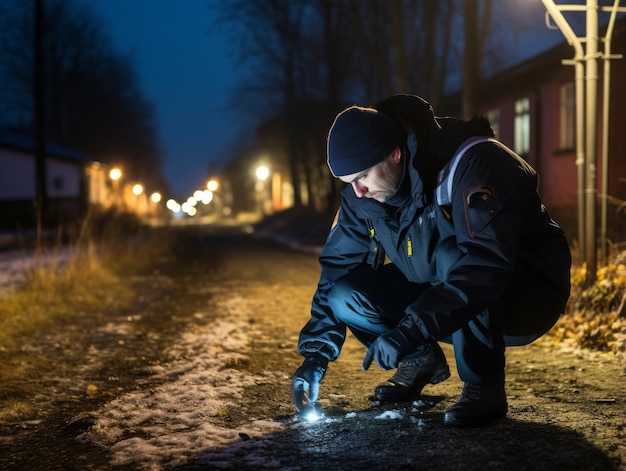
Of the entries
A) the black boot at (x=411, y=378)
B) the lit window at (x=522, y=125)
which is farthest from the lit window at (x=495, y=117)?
the black boot at (x=411, y=378)

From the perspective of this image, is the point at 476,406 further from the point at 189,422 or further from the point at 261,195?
the point at 261,195

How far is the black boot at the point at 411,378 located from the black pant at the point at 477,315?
0.19 m

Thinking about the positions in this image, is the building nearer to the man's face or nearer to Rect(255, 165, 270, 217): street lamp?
Rect(255, 165, 270, 217): street lamp

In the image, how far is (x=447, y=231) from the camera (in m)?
2.71

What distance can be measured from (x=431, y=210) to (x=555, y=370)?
1.86 metres

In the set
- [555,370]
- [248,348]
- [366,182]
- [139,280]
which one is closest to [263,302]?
[248,348]

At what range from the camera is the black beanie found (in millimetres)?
2652

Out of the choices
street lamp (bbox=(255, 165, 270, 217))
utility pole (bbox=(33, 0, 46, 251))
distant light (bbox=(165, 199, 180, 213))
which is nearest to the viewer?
utility pole (bbox=(33, 0, 46, 251))

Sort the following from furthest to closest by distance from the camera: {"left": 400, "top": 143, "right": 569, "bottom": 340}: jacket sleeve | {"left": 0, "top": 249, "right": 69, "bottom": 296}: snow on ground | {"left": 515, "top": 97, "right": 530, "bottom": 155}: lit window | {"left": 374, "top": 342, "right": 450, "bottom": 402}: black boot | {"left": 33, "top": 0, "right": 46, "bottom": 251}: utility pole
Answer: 1. {"left": 33, "top": 0, "right": 46, "bottom": 251}: utility pole
2. {"left": 515, "top": 97, "right": 530, "bottom": 155}: lit window
3. {"left": 0, "top": 249, "right": 69, "bottom": 296}: snow on ground
4. {"left": 374, "top": 342, "right": 450, "bottom": 402}: black boot
5. {"left": 400, "top": 143, "right": 569, "bottom": 340}: jacket sleeve

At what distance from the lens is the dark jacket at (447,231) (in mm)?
2461

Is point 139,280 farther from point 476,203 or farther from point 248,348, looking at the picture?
point 476,203

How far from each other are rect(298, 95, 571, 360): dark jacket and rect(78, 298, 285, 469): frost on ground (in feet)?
1.96

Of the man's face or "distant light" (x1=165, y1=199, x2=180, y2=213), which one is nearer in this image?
the man's face

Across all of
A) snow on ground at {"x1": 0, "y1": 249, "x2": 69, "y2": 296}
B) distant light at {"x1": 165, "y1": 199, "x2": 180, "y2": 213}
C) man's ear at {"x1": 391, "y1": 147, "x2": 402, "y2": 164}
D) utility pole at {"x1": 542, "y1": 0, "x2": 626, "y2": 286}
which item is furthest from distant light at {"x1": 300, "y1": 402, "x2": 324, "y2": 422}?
distant light at {"x1": 165, "y1": 199, "x2": 180, "y2": 213}
